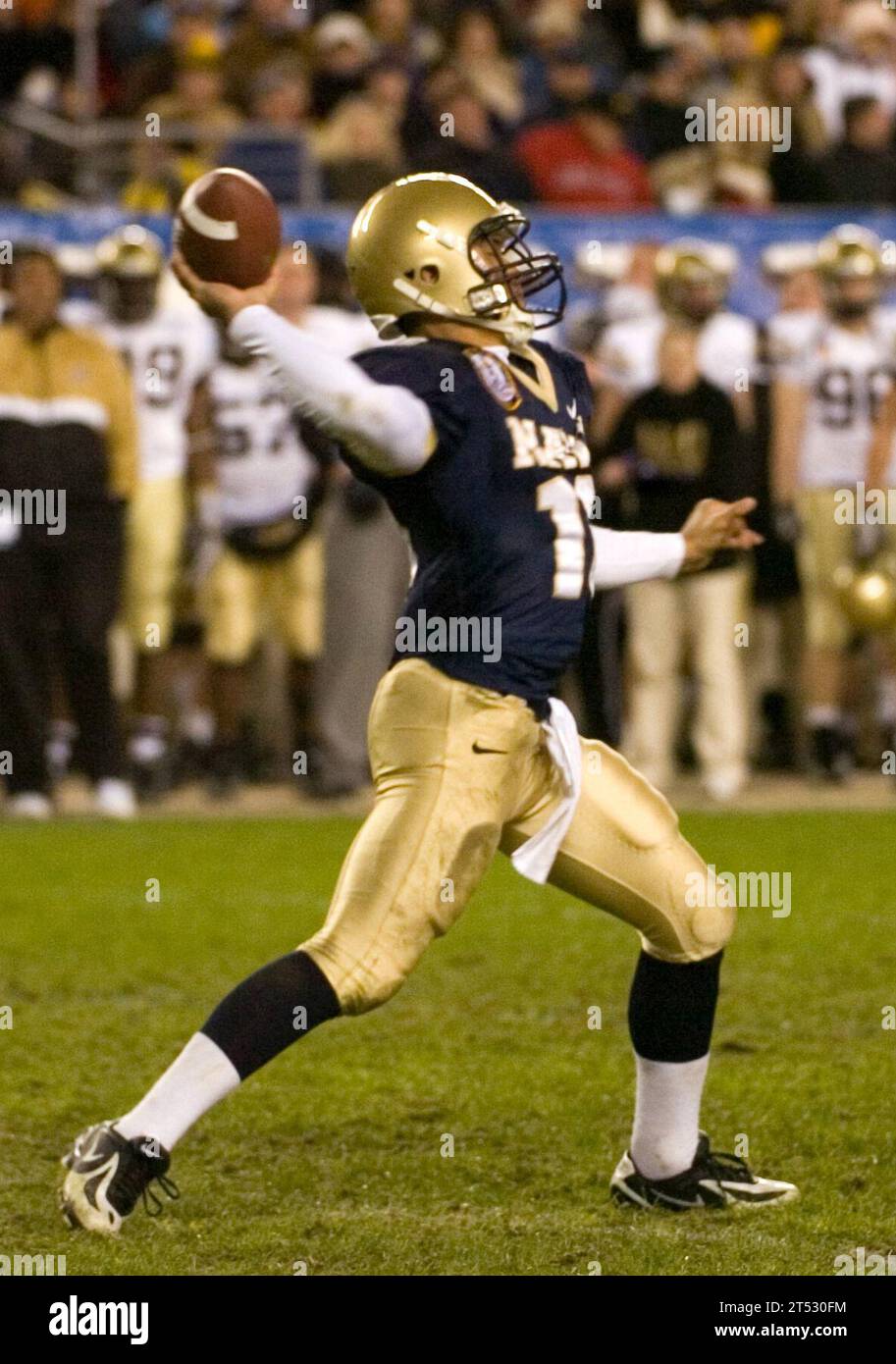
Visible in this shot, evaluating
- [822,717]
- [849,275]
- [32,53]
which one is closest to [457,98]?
[32,53]

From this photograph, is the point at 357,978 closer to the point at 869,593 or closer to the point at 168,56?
the point at 869,593

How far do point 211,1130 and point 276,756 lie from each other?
5.15 meters

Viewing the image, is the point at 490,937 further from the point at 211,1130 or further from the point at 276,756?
the point at 276,756

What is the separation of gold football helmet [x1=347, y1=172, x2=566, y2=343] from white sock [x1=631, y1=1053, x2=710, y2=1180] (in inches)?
48.7

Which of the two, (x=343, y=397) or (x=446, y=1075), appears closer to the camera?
(x=343, y=397)

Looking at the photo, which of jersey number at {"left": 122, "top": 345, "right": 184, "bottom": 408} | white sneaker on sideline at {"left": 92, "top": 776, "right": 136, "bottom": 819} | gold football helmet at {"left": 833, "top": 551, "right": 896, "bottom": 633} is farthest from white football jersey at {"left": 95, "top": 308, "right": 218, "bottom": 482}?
gold football helmet at {"left": 833, "top": 551, "right": 896, "bottom": 633}

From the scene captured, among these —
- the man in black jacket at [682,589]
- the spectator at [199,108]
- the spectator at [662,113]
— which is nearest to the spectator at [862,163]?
the spectator at [662,113]

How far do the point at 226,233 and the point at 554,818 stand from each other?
105cm

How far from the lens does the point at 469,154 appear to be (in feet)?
36.9

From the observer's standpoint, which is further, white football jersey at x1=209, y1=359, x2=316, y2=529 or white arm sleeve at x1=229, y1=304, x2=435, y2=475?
white football jersey at x1=209, y1=359, x2=316, y2=529

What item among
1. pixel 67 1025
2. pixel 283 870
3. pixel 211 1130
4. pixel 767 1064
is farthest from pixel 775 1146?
pixel 283 870

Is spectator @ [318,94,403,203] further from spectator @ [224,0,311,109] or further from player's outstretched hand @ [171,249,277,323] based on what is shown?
player's outstretched hand @ [171,249,277,323]

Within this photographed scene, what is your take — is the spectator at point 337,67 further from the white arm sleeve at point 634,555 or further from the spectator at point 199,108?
the white arm sleeve at point 634,555

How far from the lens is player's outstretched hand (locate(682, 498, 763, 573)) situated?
4.27 metres
